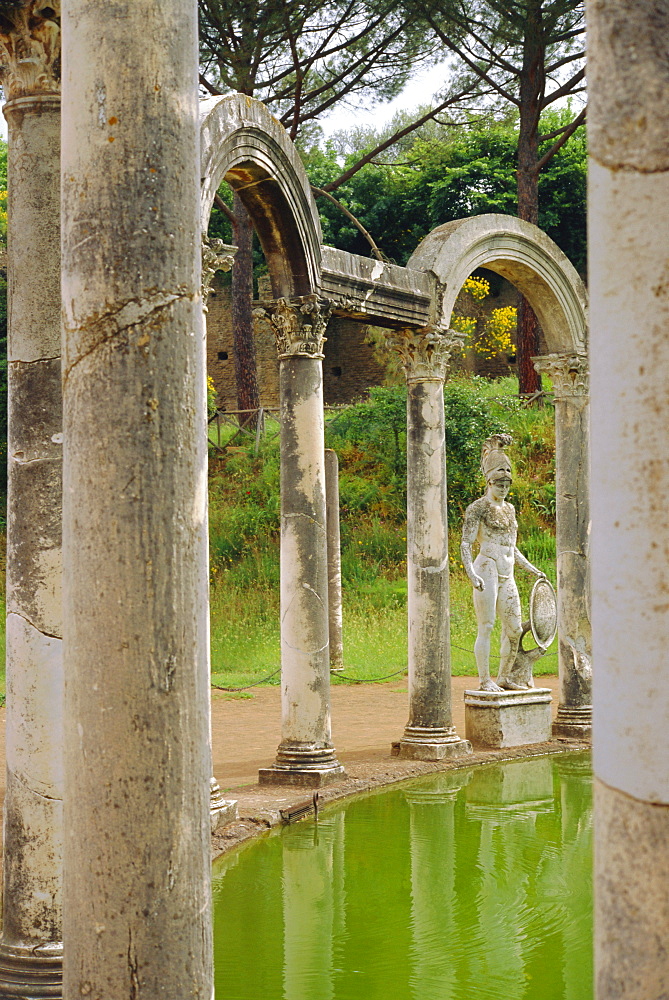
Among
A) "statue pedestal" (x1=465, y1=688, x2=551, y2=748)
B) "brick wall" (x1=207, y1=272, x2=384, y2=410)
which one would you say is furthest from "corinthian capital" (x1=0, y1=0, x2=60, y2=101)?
"brick wall" (x1=207, y1=272, x2=384, y2=410)

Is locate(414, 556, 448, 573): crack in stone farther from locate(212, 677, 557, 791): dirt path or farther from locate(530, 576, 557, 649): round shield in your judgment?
locate(212, 677, 557, 791): dirt path

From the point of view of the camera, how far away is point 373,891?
239 inches

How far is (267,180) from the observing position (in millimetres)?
8312

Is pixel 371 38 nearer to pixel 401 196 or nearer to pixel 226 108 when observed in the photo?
pixel 401 196

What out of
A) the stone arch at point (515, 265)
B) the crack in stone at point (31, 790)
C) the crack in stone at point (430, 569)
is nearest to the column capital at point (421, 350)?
the stone arch at point (515, 265)

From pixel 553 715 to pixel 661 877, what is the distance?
10376 millimetres

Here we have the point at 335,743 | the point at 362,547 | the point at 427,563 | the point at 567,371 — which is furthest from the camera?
the point at 362,547

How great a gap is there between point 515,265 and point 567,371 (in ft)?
3.76

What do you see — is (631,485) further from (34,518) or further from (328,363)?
(328,363)

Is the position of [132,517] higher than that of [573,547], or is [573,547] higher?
[573,547]

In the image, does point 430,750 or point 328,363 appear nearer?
point 430,750

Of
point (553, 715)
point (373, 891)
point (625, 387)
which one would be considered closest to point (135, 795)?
point (625, 387)

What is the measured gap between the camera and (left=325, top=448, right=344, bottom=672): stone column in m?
16.1

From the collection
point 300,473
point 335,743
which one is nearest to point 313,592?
point 300,473
